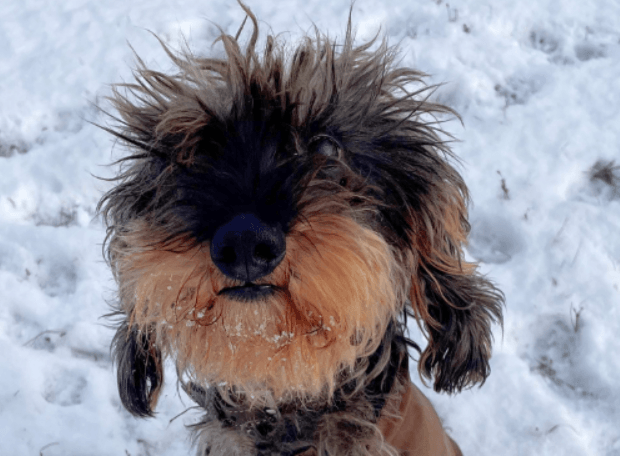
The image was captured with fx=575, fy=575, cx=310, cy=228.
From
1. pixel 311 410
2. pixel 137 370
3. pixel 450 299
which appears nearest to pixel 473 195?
pixel 450 299

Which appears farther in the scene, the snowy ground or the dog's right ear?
the snowy ground

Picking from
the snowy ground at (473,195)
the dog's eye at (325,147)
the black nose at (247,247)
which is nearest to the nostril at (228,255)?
the black nose at (247,247)

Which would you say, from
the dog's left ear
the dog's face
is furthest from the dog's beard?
the dog's left ear

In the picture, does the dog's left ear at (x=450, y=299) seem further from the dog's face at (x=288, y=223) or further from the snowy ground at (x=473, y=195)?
the snowy ground at (x=473, y=195)

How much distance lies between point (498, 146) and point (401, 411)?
217 centimetres

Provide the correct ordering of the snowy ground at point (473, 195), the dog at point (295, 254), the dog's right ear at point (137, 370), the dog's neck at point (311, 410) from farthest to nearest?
the snowy ground at point (473, 195), the dog's right ear at point (137, 370), the dog's neck at point (311, 410), the dog at point (295, 254)

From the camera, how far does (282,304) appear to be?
60.2 inches

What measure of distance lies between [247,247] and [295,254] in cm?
14

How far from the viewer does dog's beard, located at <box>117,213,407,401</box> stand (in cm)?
150

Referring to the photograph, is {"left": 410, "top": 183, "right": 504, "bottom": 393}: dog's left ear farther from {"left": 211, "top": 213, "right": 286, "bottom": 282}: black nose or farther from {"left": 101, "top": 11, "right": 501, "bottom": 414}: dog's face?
{"left": 211, "top": 213, "right": 286, "bottom": 282}: black nose

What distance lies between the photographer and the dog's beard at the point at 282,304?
4.92 feet

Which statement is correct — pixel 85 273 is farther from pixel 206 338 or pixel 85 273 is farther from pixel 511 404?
pixel 511 404

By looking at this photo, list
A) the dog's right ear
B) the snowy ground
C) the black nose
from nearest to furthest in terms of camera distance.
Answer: the black nose → the dog's right ear → the snowy ground

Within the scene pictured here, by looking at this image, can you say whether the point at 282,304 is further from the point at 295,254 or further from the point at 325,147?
the point at 325,147
